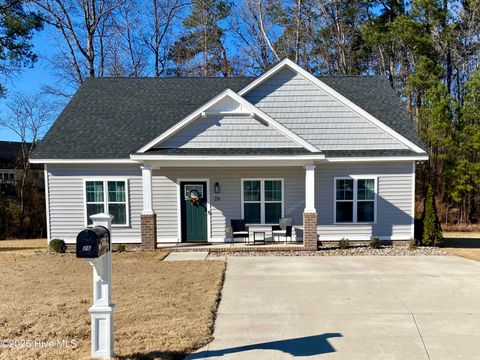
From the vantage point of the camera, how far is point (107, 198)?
12258 millimetres

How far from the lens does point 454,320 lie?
5332 mm

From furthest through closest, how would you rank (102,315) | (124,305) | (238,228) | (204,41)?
1. (204,41)
2. (238,228)
3. (124,305)
4. (102,315)

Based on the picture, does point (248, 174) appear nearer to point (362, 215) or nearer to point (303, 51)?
point (362, 215)

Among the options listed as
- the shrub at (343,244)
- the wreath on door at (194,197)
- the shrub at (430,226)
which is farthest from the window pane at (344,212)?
the wreath on door at (194,197)

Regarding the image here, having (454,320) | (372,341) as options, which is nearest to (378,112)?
(454,320)

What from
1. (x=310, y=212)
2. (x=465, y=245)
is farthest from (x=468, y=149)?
(x=310, y=212)

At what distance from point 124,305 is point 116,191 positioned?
6.96 metres

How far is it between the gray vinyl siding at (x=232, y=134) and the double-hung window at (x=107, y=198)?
3061mm

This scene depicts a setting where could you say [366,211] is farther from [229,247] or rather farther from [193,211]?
[193,211]

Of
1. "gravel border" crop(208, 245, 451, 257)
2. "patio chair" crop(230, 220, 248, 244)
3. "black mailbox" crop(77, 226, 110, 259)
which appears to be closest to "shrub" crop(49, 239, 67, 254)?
"gravel border" crop(208, 245, 451, 257)

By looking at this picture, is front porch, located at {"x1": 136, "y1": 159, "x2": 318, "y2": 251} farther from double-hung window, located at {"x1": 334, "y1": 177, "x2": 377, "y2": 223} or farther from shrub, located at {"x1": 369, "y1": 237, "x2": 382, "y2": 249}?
shrub, located at {"x1": 369, "y1": 237, "x2": 382, "y2": 249}

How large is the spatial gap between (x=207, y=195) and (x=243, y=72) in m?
18.0

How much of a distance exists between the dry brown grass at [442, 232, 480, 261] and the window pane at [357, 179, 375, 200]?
2975 mm

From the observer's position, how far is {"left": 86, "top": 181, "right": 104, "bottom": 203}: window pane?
1223 cm
